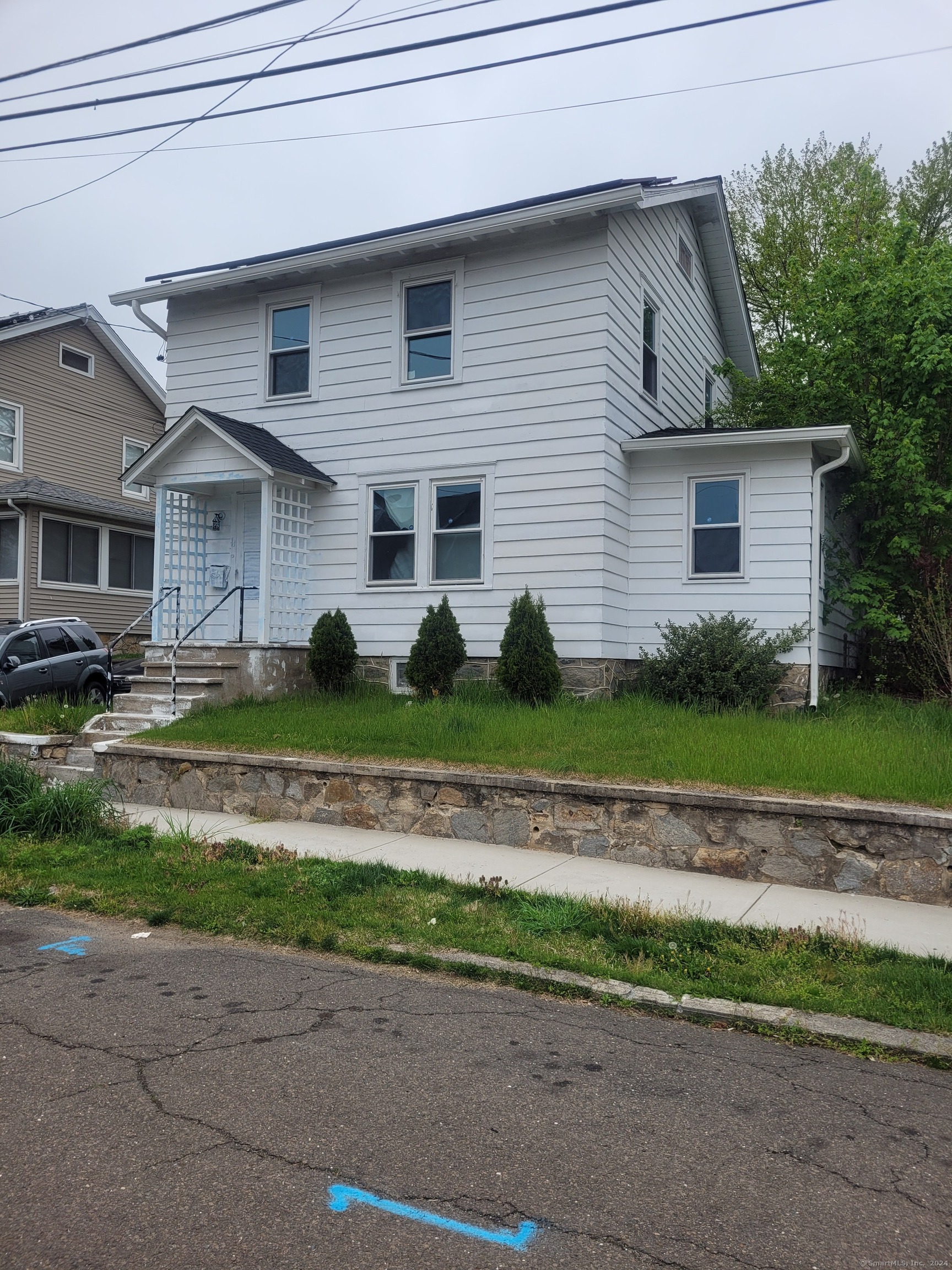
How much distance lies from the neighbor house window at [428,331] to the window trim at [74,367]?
15.4 m

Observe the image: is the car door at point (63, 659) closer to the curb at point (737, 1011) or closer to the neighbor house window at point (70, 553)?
the neighbor house window at point (70, 553)

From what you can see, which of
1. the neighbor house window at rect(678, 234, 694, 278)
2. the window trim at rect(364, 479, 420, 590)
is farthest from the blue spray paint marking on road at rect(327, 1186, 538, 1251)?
the neighbor house window at rect(678, 234, 694, 278)

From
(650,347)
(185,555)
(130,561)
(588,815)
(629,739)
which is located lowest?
(588,815)

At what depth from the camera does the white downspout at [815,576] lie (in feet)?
42.9

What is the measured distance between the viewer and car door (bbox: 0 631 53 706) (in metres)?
15.2

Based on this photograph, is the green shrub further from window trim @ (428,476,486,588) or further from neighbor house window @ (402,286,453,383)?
neighbor house window @ (402,286,453,383)

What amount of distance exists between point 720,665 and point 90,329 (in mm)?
21893

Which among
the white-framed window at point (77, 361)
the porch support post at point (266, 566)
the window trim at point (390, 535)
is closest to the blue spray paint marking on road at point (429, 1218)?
the porch support post at point (266, 566)

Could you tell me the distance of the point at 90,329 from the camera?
2753 cm

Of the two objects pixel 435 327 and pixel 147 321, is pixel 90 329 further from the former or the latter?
pixel 435 327

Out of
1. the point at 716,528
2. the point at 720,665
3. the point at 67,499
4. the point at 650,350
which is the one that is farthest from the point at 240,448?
the point at 67,499

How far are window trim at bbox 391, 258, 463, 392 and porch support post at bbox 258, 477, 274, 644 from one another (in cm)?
252

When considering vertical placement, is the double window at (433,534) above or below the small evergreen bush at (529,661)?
above

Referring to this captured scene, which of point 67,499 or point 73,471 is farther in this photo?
point 73,471
